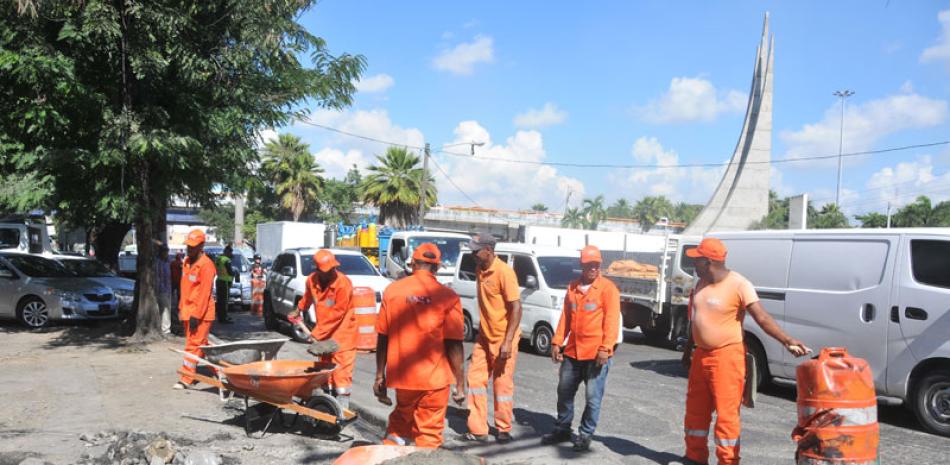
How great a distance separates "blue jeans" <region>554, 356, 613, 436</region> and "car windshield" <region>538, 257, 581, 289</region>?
5639mm

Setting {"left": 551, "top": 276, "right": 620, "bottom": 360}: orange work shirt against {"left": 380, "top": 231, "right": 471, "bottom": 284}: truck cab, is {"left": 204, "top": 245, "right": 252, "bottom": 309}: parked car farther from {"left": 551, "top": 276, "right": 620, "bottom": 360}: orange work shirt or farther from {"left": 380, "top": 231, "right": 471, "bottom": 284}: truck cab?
{"left": 551, "top": 276, "right": 620, "bottom": 360}: orange work shirt

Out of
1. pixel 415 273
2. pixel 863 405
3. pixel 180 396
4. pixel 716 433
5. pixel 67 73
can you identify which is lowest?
pixel 180 396

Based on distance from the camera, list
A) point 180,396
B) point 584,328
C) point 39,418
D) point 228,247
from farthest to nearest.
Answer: point 228,247 → point 180,396 → point 39,418 → point 584,328

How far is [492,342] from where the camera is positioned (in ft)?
20.8

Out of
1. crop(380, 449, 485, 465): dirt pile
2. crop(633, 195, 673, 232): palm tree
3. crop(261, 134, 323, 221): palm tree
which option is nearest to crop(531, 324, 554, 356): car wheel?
crop(380, 449, 485, 465): dirt pile

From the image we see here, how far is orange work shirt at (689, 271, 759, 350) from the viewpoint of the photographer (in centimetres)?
515

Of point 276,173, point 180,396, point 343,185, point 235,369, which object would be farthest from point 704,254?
point 343,185

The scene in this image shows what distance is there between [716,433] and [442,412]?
2014mm

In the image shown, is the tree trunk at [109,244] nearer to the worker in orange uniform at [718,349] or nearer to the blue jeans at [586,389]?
the blue jeans at [586,389]

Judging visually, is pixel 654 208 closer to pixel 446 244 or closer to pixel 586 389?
pixel 446 244

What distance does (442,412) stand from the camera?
15.0 ft

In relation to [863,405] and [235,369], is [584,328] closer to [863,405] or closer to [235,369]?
[863,405]

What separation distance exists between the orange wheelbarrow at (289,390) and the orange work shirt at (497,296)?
1.46 m

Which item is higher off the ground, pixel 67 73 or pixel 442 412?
pixel 67 73
